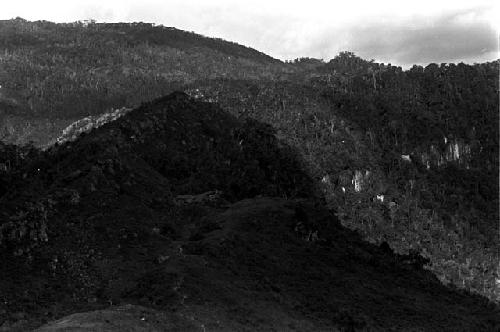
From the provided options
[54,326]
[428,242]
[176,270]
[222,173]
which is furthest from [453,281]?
[54,326]

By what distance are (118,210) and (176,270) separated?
14.2 m

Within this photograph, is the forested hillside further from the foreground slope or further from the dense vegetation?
the foreground slope

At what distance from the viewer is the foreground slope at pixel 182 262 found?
1393 inches

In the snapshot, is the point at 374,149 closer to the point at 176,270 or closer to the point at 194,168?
the point at 194,168

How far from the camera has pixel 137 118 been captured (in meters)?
78.8

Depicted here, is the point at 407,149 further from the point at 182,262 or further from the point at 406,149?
the point at 182,262

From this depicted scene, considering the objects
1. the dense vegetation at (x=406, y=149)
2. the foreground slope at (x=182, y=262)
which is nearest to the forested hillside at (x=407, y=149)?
the dense vegetation at (x=406, y=149)

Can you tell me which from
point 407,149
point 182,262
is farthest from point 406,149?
point 182,262

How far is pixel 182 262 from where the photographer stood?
1575 inches

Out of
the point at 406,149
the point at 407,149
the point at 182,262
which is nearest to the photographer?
the point at 182,262

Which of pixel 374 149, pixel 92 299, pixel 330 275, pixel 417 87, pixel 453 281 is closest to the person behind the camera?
pixel 92 299

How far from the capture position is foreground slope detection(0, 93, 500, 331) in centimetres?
3538

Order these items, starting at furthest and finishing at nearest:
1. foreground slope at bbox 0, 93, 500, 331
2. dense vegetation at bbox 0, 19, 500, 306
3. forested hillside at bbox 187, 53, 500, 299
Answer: forested hillside at bbox 187, 53, 500, 299 → dense vegetation at bbox 0, 19, 500, 306 → foreground slope at bbox 0, 93, 500, 331

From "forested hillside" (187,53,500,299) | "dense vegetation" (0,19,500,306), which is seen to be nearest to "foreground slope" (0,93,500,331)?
"dense vegetation" (0,19,500,306)
